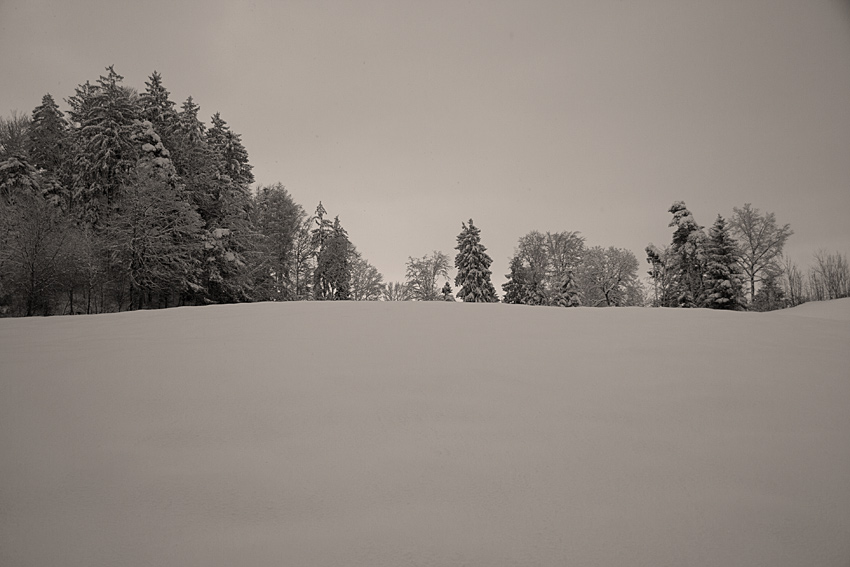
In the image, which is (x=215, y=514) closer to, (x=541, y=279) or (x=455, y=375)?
(x=455, y=375)

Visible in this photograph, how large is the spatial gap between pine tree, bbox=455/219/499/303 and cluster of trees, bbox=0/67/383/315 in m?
13.2

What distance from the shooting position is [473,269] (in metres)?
31.6

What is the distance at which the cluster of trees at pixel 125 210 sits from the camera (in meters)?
17.3

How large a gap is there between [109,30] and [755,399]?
13.9m

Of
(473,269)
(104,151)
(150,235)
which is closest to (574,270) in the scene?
(473,269)

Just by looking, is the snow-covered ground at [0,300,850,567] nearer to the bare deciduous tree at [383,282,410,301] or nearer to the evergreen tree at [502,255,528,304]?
the evergreen tree at [502,255,528,304]

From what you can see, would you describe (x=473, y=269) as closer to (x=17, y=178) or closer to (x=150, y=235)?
(x=150, y=235)

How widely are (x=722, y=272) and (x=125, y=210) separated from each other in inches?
1295

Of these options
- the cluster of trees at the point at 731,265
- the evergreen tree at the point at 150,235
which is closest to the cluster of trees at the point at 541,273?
the cluster of trees at the point at 731,265

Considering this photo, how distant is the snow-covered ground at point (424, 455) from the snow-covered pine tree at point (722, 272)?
2437 centimetres

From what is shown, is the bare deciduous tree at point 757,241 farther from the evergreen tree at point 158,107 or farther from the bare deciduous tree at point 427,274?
the evergreen tree at point 158,107

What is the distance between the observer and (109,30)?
31.4ft

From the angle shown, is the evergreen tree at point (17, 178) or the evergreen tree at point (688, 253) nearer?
the evergreen tree at point (17, 178)

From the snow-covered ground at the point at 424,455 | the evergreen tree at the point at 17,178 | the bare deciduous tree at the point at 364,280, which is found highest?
the evergreen tree at the point at 17,178
